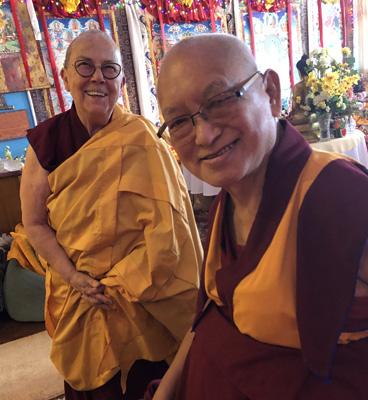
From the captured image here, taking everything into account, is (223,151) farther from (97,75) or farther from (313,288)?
(97,75)

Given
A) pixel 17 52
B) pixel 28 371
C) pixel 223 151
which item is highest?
pixel 17 52

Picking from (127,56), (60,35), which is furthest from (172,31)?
(60,35)

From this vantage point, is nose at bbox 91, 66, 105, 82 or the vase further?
the vase

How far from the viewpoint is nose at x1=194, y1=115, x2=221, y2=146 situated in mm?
644

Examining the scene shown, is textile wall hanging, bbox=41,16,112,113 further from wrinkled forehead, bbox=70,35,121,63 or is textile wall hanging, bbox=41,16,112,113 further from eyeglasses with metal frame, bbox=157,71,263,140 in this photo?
eyeglasses with metal frame, bbox=157,71,263,140

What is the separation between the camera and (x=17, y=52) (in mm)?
4055

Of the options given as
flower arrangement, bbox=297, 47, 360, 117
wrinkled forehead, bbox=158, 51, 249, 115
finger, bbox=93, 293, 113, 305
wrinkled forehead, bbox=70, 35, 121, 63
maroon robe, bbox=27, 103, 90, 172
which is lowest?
finger, bbox=93, 293, 113, 305

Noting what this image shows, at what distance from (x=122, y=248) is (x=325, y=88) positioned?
246 centimetres

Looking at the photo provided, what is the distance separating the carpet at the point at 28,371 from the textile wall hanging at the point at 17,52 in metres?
2.94

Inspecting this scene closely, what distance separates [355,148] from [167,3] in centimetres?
321

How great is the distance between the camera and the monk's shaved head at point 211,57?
2.08 ft

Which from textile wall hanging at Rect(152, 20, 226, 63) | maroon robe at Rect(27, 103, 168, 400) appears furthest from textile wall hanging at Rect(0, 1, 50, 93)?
maroon robe at Rect(27, 103, 168, 400)

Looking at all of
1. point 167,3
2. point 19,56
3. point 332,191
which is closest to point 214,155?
point 332,191

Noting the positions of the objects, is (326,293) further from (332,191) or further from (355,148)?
(355,148)
